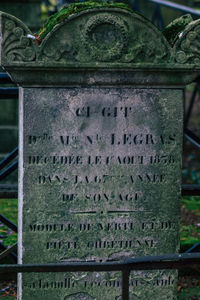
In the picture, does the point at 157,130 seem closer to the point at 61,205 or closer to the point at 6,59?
the point at 61,205

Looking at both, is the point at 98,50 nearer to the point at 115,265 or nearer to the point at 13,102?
the point at 115,265

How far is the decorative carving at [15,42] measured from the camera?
286cm

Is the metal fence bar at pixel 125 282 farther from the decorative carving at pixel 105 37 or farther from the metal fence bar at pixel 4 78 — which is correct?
the metal fence bar at pixel 4 78

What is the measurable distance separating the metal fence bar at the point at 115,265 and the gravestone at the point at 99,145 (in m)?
1.00

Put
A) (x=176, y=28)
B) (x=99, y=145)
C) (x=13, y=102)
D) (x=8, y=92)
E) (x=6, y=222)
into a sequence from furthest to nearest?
(x=13, y=102), (x=8, y=92), (x=6, y=222), (x=176, y=28), (x=99, y=145)

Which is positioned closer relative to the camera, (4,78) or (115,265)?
(115,265)

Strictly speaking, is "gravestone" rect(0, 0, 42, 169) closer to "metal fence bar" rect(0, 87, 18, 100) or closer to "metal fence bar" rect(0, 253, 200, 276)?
"metal fence bar" rect(0, 87, 18, 100)

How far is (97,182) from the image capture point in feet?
10.4

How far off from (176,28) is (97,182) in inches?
47.3

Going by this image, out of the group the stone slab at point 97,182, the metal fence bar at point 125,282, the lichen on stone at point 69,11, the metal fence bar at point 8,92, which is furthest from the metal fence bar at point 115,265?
the metal fence bar at point 8,92

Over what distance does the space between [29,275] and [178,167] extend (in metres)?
1.23

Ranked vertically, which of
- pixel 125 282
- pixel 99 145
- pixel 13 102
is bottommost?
pixel 125 282

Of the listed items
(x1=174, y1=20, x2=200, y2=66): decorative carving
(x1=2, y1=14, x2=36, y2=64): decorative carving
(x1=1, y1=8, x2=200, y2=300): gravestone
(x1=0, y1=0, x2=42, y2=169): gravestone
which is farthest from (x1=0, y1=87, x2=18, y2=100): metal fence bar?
(x1=0, y1=0, x2=42, y2=169): gravestone

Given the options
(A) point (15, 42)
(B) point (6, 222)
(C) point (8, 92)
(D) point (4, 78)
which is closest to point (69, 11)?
(A) point (15, 42)
